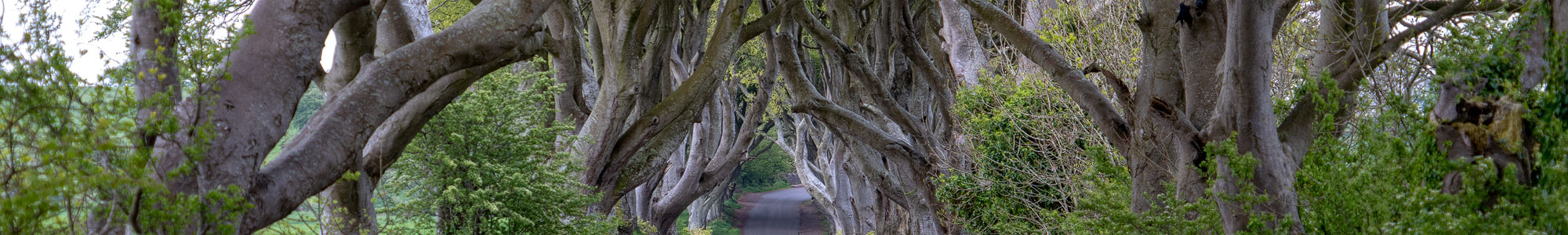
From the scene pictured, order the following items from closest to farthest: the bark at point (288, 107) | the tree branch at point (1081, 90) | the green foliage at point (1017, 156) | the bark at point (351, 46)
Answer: the bark at point (288, 107)
the tree branch at point (1081, 90)
the bark at point (351, 46)
the green foliage at point (1017, 156)

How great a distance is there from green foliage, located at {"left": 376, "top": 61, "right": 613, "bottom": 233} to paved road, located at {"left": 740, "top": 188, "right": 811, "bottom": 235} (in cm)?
2100

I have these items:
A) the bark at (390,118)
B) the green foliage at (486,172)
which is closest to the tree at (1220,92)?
the bark at (390,118)

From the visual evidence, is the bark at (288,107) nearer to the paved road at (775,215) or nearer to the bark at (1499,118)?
the bark at (1499,118)

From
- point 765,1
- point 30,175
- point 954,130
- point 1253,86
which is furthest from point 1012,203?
point 30,175

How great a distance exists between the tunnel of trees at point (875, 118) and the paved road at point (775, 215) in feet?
60.3

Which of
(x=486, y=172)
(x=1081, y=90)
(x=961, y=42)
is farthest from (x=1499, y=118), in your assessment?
(x=961, y=42)

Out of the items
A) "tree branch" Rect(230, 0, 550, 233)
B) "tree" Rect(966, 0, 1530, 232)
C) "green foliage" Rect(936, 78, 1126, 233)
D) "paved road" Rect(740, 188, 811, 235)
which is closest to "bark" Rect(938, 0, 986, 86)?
"green foliage" Rect(936, 78, 1126, 233)

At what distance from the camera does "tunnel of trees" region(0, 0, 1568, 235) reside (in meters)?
3.36

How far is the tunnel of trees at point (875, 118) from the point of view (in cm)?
336

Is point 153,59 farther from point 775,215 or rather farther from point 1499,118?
point 775,215

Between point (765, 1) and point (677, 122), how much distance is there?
2.82m

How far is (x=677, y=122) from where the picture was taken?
10430mm

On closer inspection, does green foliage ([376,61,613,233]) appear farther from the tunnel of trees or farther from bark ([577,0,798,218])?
bark ([577,0,798,218])

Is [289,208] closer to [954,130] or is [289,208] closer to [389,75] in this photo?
[389,75]
